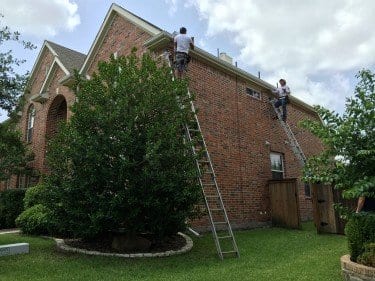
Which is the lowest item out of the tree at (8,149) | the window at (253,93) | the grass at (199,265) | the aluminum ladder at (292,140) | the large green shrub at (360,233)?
the grass at (199,265)

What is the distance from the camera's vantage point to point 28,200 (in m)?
13.9

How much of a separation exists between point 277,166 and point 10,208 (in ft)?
38.1

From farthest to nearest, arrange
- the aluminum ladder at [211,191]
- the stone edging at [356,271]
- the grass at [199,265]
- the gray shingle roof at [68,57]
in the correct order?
the gray shingle roof at [68,57], the aluminum ladder at [211,191], the grass at [199,265], the stone edging at [356,271]

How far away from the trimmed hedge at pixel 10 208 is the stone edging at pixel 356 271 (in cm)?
1409

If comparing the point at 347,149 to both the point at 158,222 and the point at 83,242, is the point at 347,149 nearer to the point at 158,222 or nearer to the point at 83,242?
the point at 158,222

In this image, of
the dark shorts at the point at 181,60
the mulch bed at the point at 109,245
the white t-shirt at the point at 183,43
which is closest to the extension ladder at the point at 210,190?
the dark shorts at the point at 181,60

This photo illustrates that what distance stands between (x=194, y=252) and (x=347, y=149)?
4463 millimetres

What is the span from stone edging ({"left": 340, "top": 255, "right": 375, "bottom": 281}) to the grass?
A: 0.34m

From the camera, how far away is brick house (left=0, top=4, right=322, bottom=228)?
13.4 metres

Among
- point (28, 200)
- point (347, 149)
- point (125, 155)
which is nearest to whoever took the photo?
point (347, 149)

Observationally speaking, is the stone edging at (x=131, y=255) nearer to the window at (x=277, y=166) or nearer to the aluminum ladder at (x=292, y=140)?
the aluminum ladder at (x=292, y=140)

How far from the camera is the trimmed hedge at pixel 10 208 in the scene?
1628 cm

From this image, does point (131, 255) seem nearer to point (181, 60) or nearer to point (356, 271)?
point (356, 271)

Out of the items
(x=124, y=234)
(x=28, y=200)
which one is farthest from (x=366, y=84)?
(x=28, y=200)
